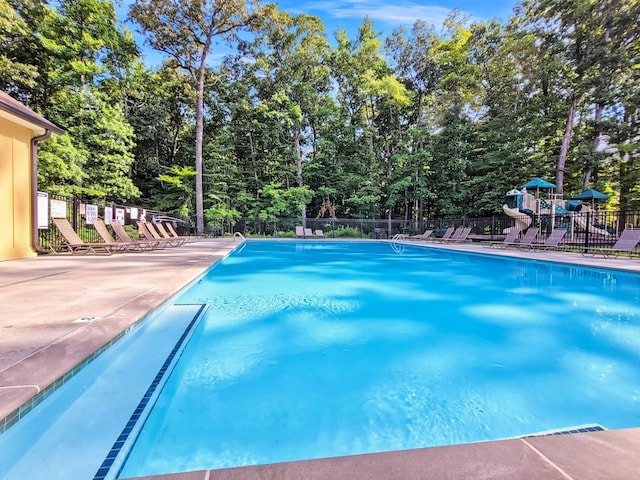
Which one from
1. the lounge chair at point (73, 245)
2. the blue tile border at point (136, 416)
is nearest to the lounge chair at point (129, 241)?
the lounge chair at point (73, 245)

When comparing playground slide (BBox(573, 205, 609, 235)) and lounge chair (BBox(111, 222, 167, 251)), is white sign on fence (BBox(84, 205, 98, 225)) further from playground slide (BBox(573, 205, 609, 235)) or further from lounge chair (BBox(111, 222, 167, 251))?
playground slide (BBox(573, 205, 609, 235))

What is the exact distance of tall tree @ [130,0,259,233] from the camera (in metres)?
17.8

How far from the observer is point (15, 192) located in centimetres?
754

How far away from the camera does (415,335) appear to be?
3.63m

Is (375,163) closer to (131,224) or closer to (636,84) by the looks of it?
(636,84)

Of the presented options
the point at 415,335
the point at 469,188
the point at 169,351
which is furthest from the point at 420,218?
the point at 169,351

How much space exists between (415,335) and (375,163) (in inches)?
767

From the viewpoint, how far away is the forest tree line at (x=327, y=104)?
47.1 ft

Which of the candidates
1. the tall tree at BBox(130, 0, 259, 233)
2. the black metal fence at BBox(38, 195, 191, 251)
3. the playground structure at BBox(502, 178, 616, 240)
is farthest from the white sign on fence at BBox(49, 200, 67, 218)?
the playground structure at BBox(502, 178, 616, 240)

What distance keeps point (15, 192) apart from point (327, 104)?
18.4 meters

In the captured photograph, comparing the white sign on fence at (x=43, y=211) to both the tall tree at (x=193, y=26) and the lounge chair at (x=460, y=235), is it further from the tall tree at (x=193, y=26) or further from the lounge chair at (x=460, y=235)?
the lounge chair at (x=460, y=235)

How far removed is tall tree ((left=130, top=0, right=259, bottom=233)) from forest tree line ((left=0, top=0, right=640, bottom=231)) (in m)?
0.08

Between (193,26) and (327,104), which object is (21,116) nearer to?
(193,26)

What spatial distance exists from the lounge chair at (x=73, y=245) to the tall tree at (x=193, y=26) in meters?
10.0
